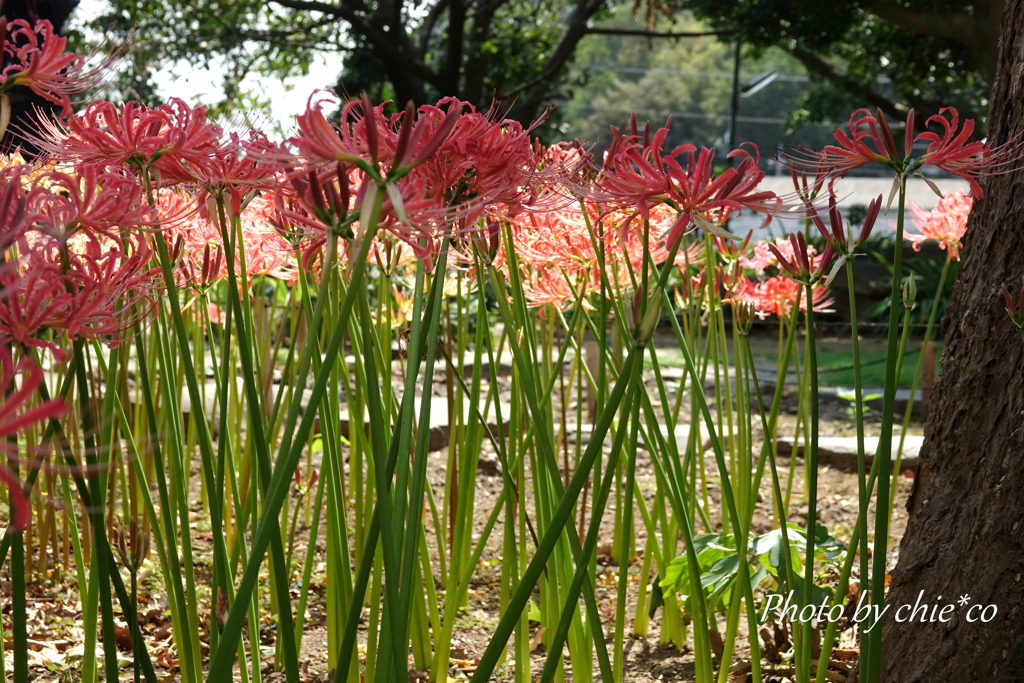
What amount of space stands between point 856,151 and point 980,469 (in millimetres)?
596

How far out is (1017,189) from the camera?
1.32 metres

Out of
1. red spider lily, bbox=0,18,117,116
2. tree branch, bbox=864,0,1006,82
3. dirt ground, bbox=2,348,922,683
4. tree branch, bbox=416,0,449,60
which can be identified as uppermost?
tree branch, bbox=416,0,449,60

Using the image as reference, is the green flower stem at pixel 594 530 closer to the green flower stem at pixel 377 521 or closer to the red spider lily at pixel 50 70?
the green flower stem at pixel 377 521

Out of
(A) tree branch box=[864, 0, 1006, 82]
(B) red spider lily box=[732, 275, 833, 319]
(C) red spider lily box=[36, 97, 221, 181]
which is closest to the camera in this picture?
(C) red spider lily box=[36, 97, 221, 181]

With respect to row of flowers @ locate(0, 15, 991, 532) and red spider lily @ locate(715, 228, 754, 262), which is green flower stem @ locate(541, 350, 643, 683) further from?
red spider lily @ locate(715, 228, 754, 262)

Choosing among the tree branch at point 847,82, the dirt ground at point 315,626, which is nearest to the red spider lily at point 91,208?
the dirt ground at point 315,626

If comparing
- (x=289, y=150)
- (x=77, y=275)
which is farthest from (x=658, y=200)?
(x=77, y=275)

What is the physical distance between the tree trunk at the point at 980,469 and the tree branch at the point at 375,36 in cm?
740

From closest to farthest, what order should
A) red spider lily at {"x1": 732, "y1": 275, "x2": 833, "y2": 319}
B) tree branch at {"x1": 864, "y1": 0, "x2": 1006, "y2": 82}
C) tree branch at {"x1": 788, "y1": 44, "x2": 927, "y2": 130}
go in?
red spider lily at {"x1": 732, "y1": 275, "x2": 833, "y2": 319}
tree branch at {"x1": 864, "y1": 0, "x2": 1006, "y2": 82}
tree branch at {"x1": 788, "y1": 44, "x2": 927, "y2": 130}

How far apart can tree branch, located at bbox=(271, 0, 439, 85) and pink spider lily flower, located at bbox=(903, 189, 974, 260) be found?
22.6 ft

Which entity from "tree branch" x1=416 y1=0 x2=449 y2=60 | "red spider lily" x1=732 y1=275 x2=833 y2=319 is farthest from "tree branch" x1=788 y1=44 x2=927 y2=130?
"red spider lily" x1=732 y1=275 x2=833 y2=319

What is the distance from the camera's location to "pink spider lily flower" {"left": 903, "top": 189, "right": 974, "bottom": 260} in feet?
6.07

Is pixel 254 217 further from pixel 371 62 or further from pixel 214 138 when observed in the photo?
pixel 371 62

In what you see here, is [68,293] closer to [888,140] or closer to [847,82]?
[888,140]
